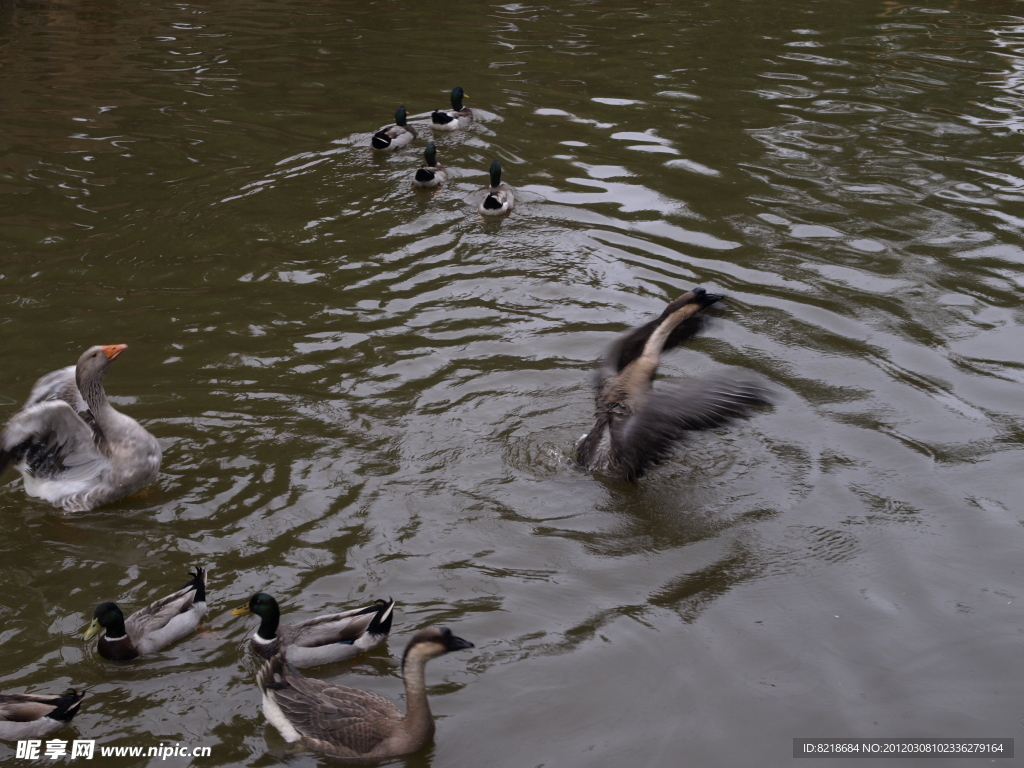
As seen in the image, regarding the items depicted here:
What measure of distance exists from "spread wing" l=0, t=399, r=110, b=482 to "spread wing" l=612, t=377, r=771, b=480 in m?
4.16

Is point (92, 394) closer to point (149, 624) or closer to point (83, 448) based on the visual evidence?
point (83, 448)

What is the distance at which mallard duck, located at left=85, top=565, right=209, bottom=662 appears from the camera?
235 inches

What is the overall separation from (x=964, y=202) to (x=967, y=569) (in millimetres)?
7266

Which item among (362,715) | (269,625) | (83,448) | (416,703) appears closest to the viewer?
(416,703)

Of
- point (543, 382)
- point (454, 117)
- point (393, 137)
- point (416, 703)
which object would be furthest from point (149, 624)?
point (454, 117)

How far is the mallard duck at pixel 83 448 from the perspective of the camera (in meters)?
7.62

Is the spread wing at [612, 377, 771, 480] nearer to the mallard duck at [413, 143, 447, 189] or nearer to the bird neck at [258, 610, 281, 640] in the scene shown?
the bird neck at [258, 610, 281, 640]

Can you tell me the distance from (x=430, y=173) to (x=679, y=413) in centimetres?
691

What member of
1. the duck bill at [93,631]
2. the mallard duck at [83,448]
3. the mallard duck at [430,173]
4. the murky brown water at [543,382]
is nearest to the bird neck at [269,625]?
the murky brown water at [543,382]

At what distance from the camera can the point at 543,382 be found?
30.1 ft

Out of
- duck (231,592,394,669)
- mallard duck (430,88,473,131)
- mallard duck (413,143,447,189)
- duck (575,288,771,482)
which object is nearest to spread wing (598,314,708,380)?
duck (575,288,771,482)

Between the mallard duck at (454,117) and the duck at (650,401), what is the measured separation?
7.45 meters

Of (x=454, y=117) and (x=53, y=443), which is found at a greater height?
(x=454, y=117)

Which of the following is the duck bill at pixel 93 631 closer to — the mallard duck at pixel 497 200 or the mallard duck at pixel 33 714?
the mallard duck at pixel 33 714
